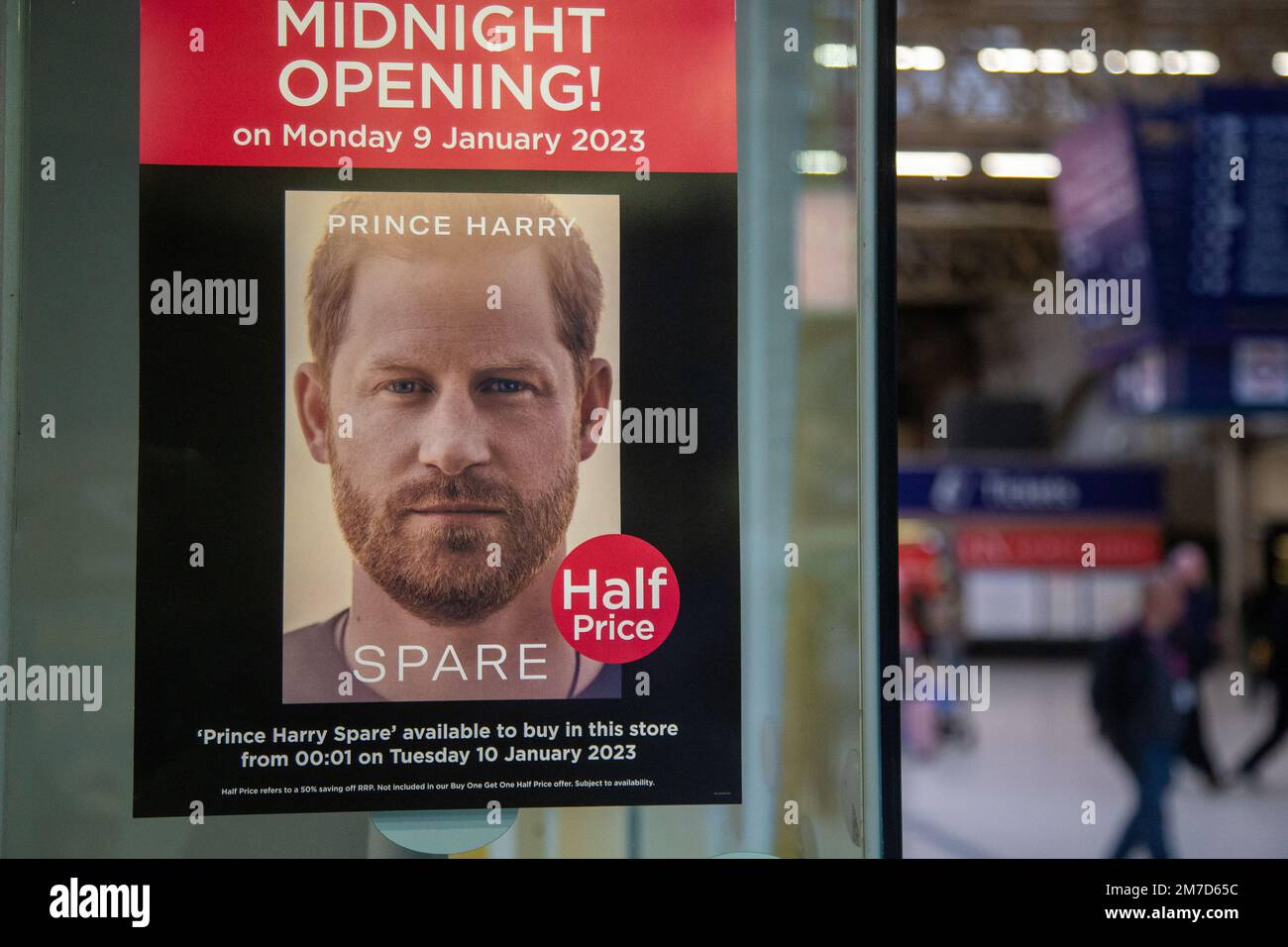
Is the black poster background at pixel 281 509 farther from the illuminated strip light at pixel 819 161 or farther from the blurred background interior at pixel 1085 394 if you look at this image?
the blurred background interior at pixel 1085 394

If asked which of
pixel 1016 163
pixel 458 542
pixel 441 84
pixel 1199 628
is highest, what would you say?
pixel 1016 163

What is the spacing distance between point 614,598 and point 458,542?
36cm

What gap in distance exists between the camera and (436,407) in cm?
252

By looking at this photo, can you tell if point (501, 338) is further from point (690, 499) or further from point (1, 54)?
point (1, 54)

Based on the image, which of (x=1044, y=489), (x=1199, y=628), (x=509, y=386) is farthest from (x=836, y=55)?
(x=1044, y=489)

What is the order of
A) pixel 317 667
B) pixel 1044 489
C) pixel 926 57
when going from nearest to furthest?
1. pixel 317 667
2. pixel 926 57
3. pixel 1044 489

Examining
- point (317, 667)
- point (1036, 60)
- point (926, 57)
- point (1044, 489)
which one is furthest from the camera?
point (1044, 489)

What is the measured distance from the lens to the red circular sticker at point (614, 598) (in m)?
2.53

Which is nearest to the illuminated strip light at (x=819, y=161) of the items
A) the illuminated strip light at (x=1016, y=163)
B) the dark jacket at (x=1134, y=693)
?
the dark jacket at (x=1134, y=693)

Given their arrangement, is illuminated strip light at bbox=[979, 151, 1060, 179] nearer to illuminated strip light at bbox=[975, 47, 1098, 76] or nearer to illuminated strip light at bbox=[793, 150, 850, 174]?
illuminated strip light at bbox=[975, 47, 1098, 76]

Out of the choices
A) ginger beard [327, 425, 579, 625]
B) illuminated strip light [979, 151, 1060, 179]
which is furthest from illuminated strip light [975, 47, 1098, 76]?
ginger beard [327, 425, 579, 625]

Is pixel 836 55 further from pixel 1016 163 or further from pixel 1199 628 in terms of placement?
pixel 1016 163

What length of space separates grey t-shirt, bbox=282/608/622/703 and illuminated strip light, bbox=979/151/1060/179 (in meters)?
16.2
